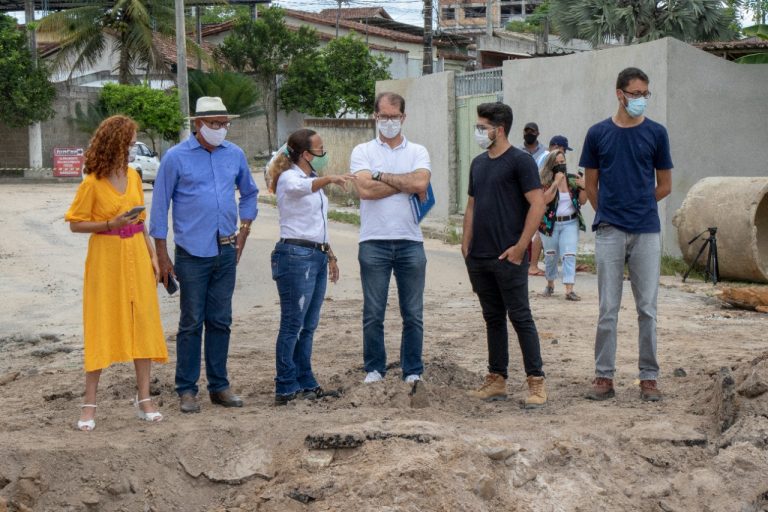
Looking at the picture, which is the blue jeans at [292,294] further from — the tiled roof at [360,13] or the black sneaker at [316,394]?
the tiled roof at [360,13]

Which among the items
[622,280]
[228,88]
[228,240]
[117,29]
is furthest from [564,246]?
[228,88]

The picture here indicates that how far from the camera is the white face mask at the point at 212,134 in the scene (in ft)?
21.0

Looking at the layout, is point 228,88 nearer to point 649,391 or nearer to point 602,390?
point 602,390

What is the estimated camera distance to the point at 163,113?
121ft

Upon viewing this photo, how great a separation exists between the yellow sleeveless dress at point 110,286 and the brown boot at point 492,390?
6.60ft

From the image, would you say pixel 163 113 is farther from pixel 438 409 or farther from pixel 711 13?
pixel 438 409

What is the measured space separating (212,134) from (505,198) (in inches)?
68.1

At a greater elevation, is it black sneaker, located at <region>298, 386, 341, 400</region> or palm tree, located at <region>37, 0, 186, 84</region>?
palm tree, located at <region>37, 0, 186, 84</region>

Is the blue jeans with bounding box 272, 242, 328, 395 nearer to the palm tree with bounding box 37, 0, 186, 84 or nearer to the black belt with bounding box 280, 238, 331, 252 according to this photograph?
the black belt with bounding box 280, 238, 331, 252

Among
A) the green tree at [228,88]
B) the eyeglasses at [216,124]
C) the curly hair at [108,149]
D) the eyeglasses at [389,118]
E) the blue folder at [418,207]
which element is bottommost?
the blue folder at [418,207]

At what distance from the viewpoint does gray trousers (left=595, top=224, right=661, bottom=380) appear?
661cm

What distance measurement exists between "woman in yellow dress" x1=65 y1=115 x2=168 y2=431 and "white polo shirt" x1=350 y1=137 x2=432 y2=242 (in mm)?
1356

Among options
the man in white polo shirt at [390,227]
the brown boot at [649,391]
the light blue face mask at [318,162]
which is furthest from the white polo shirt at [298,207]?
the brown boot at [649,391]

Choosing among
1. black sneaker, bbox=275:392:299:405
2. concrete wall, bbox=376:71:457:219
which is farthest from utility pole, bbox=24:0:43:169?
black sneaker, bbox=275:392:299:405
